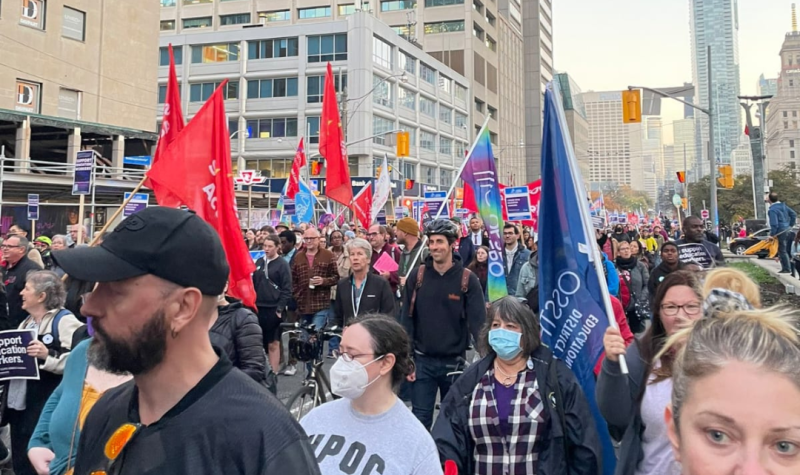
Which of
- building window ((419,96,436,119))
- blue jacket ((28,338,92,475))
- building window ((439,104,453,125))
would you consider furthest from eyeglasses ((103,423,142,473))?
building window ((439,104,453,125))

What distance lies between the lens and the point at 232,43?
56.8m

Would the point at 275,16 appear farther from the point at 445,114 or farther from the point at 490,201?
the point at 490,201

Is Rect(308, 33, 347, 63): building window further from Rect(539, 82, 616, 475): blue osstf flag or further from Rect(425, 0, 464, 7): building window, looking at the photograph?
Rect(539, 82, 616, 475): blue osstf flag

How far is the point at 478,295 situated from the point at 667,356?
9.13ft

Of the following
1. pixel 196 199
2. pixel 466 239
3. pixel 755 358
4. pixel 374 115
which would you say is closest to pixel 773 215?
pixel 466 239

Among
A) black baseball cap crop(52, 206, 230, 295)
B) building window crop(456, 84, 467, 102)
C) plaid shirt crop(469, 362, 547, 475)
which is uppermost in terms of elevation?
building window crop(456, 84, 467, 102)

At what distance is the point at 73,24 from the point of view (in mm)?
32562

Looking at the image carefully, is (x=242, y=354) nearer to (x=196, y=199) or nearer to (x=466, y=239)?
(x=196, y=199)

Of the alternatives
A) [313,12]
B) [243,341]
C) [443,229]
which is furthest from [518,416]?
[313,12]

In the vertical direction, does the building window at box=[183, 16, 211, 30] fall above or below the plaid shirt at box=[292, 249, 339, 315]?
above

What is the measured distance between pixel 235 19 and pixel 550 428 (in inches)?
2803

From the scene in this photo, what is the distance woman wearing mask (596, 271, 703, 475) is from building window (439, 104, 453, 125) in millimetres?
65500

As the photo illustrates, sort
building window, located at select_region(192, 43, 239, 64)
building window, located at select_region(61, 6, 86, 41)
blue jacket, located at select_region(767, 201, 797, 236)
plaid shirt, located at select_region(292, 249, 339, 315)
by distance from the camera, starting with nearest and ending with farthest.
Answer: plaid shirt, located at select_region(292, 249, 339, 315)
blue jacket, located at select_region(767, 201, 797, 236)
building window, located at select_region(61, 6, 86, 41)
building window, located at select_region(192, 43, 239, 64)

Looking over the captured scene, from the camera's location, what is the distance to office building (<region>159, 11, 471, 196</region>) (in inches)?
2084
